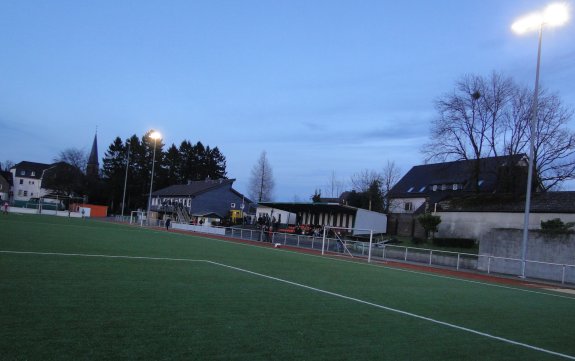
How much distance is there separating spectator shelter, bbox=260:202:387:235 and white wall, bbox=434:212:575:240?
21.0ft

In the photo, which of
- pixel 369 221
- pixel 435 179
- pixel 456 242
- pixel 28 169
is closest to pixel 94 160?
pixel 28 169

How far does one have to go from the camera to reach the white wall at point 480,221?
30.3 meters

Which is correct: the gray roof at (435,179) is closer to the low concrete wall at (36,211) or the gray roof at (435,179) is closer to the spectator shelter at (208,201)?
the spectator shelter at (208,201)

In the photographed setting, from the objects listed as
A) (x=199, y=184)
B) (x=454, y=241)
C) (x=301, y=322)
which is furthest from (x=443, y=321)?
(x=199, y=184)

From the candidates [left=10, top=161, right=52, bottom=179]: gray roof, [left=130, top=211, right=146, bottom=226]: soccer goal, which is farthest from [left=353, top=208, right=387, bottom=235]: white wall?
[left=10, top=161, right=52, bottom=179]: gray roof

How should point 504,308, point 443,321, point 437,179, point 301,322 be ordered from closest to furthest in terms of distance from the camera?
point 301,322
point 443,321
point 504,308
point 437,179

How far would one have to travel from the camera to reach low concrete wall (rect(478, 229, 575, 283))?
22.3 m

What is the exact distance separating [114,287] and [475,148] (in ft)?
139

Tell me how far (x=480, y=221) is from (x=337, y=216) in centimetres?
1343

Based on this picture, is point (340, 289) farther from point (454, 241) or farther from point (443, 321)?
point (454, 241)

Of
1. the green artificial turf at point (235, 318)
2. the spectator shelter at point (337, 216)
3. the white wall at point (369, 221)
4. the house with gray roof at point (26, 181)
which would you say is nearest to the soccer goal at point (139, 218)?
the spectator shelter at point (337, 216)

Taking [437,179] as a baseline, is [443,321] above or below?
below

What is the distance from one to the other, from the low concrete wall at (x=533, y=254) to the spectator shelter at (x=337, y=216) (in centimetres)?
1565

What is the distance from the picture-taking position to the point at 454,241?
3509 centimetres
